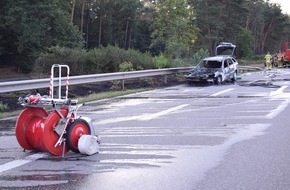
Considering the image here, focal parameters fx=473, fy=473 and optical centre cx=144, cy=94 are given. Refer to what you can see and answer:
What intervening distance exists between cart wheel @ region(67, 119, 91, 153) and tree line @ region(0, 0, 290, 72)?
22.1 meters

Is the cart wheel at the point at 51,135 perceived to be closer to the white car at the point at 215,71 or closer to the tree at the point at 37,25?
the white car at the point at 215,71

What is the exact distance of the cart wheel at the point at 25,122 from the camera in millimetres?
8023

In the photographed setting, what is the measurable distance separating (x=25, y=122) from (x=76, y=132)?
92 centimetres

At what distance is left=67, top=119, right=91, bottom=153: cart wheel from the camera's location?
780 centimetres

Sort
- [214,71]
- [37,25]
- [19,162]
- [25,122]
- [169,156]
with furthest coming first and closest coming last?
[37,25]
[214,71]
[25,122]
[169,156]
[19,162]

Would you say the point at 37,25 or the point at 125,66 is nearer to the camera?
the point at 125,66

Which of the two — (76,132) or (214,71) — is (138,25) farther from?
(76,132)

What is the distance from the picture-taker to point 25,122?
8.06m

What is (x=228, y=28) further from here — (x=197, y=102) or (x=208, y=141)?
(x=208, y=141)

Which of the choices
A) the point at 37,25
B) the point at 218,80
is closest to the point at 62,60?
the point at 218,80

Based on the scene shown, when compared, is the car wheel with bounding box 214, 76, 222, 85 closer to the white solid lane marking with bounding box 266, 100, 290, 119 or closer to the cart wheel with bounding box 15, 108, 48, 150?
the white solid lane marking with bounding box 266, 100, 290, 119

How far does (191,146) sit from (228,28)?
76.7m

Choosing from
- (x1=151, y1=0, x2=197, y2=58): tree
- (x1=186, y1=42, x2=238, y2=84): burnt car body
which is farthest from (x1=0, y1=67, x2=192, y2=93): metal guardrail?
(x1=151, y1=0, x2=197, y2=58): tree

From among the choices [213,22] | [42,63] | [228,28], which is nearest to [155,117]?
[42,63]
